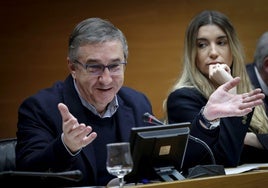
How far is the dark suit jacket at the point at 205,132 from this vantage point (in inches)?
101

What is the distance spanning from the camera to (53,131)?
2.36 meters

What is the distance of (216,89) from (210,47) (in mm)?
344

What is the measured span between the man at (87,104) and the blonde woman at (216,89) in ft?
1.61

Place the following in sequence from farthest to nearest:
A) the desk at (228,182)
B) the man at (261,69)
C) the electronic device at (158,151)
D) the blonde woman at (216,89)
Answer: the man at (261,69) < the blonde woman at (216,89) < the electronic device at (158,151) < the desk at (228,182)

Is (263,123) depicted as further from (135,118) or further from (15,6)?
(15,6)

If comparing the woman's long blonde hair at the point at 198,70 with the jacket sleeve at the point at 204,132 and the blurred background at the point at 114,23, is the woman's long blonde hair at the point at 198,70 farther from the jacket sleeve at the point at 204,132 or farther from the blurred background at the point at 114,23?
the blurred background at the point at 114,23

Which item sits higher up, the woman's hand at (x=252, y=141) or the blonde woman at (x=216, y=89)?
the blonde woman at (x=216, y=89)

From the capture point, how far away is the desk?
68.4 inches

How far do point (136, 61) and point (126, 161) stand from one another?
2749 mm

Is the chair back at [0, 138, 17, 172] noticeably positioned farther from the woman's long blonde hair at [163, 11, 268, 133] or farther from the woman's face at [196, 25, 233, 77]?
the woman's face at [196, 25, 233, 77]

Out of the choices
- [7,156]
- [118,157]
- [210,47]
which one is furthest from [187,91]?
[118,157]

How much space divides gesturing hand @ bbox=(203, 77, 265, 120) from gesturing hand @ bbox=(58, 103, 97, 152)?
711 mm

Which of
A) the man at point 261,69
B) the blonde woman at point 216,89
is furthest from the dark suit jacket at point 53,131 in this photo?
the man at point 261,69

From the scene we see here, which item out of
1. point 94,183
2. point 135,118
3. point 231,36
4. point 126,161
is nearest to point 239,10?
point 231,36
